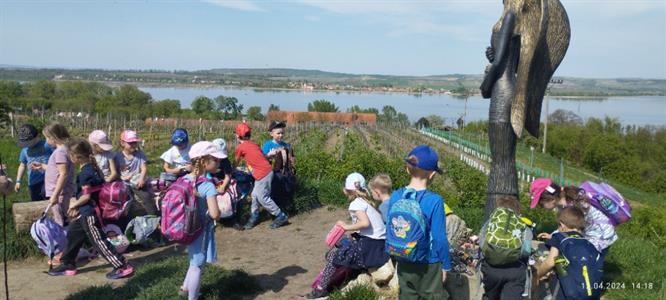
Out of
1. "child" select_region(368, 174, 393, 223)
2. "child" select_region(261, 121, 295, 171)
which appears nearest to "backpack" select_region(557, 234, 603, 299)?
"child" select_region(368, 174, 393, 223)

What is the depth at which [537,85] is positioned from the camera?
500cm

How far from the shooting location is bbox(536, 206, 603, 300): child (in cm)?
350

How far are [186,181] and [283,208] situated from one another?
10.9 feet

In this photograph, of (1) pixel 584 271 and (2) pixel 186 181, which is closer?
(1) pixel 584 271

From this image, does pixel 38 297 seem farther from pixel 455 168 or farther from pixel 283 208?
pixel 455 168

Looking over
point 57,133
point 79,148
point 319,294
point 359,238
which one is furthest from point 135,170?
point 359,238

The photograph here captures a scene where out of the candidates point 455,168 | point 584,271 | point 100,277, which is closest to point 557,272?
point 584,271

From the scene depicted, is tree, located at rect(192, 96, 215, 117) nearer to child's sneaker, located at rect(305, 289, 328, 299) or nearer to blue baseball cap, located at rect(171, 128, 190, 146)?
blue baseball cap, located at rect(171, 128, 190, 146)

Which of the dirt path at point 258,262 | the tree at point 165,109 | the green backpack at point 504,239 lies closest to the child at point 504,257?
the green backpack at point 504,239

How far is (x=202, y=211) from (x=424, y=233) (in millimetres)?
1771

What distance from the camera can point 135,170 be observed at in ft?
19.2

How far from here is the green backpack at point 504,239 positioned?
322 centimetres

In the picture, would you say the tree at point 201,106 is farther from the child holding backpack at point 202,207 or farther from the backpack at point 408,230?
the backpack at point 408,230

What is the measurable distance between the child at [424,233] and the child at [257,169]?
3.24 meters
